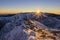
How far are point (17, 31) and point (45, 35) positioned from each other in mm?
1024

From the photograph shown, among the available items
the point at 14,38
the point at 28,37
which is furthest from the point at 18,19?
the point at 28,37

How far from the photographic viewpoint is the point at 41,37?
4363 millimetres

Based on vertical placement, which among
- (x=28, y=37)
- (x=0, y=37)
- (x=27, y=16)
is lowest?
(x=0, y=37)

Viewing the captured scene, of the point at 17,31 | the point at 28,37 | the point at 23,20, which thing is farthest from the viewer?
the point at 23,20

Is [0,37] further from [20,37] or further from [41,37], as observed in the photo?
[41,37]

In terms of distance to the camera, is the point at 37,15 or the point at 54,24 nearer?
the point at 37,15

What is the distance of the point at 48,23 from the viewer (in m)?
7.06

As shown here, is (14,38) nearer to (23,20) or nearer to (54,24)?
(23,20)

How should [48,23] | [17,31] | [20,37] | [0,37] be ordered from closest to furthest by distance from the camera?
[20,37], [17,31], [0,37], [48,23]

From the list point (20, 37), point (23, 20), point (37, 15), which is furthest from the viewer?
point (37, 15)

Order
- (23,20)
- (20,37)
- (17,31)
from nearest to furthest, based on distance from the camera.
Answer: (20,37), (17,31), (23,20)

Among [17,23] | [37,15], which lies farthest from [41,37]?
[37,15]

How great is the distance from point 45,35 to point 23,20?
1495 mm

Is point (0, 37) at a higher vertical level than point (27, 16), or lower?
lower
